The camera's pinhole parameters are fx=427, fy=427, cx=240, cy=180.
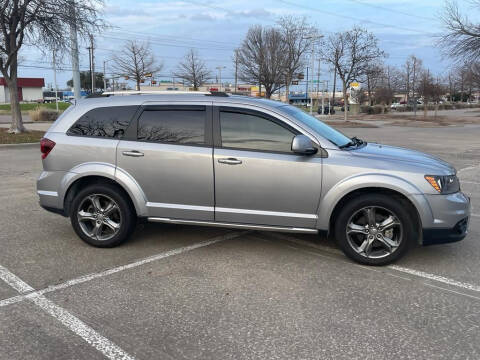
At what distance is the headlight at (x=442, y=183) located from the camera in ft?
14.0

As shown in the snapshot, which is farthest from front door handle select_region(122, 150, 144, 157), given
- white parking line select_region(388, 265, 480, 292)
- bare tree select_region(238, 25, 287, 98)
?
bare tree select_region(238, 25, 287, 98)

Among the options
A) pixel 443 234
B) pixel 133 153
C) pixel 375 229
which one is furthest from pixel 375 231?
pixel 133 153

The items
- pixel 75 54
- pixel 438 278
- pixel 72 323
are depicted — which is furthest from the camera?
pixel 75 54

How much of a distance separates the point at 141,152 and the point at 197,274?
152 centimetres

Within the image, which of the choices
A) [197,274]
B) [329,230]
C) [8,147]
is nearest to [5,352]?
[197,274]

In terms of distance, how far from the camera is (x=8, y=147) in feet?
49.2

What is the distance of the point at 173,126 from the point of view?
486 centimetres

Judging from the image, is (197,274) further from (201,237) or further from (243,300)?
(201,237)

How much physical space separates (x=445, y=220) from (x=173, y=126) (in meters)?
3.04

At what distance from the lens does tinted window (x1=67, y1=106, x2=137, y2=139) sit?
4.99 metres

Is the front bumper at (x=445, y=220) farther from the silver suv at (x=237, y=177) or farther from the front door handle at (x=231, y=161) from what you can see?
the front door handle at (x=231, y=161)

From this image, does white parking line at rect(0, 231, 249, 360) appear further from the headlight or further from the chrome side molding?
the headlight

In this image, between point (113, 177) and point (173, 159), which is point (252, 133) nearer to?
point (173, 159)

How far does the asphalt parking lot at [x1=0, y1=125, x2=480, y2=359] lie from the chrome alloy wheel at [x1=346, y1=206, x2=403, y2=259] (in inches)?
7.6
